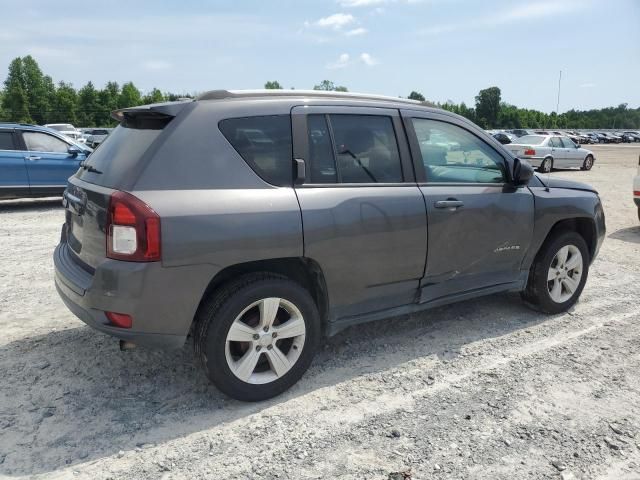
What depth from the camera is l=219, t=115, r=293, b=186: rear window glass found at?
3.11 metres

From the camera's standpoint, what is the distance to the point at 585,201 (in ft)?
15.6

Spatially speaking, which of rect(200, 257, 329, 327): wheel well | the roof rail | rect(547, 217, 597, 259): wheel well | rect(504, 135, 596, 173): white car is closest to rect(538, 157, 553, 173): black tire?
rect(504, 135, 596, 173): white car

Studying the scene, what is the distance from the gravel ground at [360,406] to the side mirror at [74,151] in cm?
682

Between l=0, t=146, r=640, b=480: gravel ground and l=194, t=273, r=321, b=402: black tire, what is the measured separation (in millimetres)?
126

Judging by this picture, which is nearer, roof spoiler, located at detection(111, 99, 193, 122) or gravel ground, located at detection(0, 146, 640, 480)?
gravel ground, located at detection(0, 146, 640, 480)

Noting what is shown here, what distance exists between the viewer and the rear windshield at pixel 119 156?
2.97m

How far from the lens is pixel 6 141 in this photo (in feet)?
32.9

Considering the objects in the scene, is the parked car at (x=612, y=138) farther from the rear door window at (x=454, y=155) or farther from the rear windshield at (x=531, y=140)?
the rear door window at (x=454, y=155)

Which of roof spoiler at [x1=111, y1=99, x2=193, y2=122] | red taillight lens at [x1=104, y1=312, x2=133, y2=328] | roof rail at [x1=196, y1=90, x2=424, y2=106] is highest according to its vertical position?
roof rail at [x1=196, y1=90, x2=424, y2=106]

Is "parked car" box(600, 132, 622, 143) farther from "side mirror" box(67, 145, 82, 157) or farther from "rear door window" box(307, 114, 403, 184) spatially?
"rear door window" box(307, 114, 403, 184)

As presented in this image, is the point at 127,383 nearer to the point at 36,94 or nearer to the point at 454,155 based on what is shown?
the point at 454,155

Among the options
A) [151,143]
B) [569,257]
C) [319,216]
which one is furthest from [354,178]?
[569,257]

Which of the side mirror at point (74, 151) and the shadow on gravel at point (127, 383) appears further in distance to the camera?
the side mirror at point (74, 151)

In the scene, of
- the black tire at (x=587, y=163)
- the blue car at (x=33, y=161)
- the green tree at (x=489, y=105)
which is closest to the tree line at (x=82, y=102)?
the green tree at (x=489, y=105)
